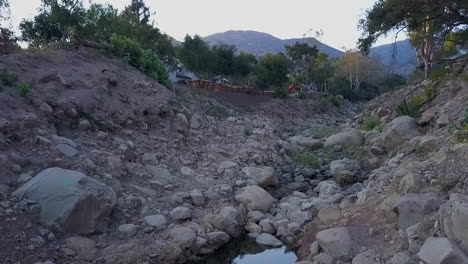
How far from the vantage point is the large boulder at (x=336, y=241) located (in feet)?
18.6

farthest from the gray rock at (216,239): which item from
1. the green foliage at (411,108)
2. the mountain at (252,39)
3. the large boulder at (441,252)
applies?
the mountain at (252,39)

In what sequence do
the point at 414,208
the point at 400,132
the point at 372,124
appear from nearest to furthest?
the point at 414,208, the point at 400,132, the point at 372,124

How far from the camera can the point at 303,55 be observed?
37.0m

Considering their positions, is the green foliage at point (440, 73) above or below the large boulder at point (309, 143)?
above

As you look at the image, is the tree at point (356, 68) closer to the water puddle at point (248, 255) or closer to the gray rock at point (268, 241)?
the gray rock at point (268, 241)

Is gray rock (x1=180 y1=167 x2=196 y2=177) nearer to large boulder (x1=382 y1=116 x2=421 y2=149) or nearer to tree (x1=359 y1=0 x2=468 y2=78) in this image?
large boulder (x1=382 y1=116 x2=421 y2=149)

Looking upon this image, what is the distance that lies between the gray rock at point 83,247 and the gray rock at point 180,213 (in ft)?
4.89

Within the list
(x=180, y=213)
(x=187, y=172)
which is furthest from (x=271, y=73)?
(x=180, y=213)

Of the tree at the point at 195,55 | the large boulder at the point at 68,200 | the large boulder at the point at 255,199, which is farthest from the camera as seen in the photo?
the tree at the point at 195,55

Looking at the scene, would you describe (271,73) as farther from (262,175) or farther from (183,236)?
(183,236)

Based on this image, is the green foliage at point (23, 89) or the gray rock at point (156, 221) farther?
the green foliage at point (23, 89)

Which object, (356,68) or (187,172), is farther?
(356,68)

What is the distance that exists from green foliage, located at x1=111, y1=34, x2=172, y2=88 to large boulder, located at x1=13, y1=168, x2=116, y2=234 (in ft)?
25.6

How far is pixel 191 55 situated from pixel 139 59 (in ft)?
54.6
